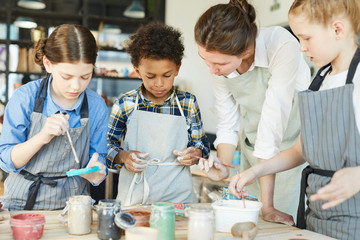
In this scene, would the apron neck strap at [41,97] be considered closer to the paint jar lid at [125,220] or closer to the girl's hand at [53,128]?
the girl's hand at [53,128]

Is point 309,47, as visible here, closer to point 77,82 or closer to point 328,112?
point 328,112

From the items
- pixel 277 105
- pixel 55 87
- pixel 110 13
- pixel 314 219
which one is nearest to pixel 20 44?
pixel 110 13

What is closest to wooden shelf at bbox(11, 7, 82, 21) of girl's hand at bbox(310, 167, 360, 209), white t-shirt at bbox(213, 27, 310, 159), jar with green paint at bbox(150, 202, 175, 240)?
white t-shirt at bbox(213, 27, 310, 159)

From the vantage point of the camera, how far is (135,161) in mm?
1807

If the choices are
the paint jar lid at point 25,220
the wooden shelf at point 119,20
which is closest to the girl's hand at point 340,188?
the paint jar lid at point 25,220

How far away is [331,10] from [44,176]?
1.18m

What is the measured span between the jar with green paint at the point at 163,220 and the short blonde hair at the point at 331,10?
76 centimetres

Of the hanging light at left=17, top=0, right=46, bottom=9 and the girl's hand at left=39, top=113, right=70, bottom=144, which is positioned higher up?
the hanging light at left=17, top=0, right=46, bottom=9

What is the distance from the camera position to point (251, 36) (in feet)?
5.90

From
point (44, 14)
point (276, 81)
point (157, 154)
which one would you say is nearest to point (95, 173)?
point (157, 154)

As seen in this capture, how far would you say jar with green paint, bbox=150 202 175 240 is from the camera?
1.23 metres

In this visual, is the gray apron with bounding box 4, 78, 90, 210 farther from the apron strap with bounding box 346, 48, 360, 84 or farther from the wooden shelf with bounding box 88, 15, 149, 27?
the wooden shelf with bounding box 88, 15, 149, 27

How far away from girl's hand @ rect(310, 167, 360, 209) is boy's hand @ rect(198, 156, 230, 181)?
632mm

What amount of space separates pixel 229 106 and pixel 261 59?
1.08 ft
